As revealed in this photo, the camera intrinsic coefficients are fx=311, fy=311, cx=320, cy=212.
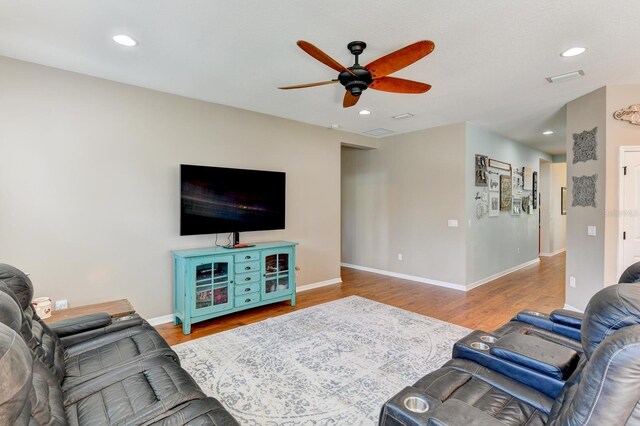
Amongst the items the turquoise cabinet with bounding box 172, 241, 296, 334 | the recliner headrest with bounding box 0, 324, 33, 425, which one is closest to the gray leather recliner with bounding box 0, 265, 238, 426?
the recliner headrest with bounding box 0, 324, 33, 425

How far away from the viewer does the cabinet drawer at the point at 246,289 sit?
151 inches

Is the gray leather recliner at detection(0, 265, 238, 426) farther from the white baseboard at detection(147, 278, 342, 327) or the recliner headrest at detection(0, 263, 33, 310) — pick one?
the white baseboard at detection(147, 278, 342, 327)

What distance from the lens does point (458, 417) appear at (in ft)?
3.73

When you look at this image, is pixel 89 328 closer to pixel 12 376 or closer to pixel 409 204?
pixel 12 376

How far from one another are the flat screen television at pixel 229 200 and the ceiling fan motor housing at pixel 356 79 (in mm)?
2123

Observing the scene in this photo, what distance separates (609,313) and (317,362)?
2.23 meters

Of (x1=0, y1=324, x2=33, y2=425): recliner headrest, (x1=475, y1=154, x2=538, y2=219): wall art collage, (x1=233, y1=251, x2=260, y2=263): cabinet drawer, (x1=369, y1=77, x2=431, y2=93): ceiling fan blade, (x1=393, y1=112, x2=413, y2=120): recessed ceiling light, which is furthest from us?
(x1=475, y1=154, x2=538, y2=219): wall art collage

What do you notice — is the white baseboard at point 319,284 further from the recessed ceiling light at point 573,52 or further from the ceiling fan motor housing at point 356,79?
the recessed ceiling light at point 573,52

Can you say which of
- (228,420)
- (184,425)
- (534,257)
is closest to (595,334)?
(228,420)

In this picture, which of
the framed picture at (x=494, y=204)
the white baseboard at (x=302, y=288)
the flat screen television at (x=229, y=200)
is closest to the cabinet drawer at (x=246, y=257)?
the flat screen television at (x=229, y=200)

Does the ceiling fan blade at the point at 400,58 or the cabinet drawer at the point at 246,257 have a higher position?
the ceiling fan blade at the point at 400,58

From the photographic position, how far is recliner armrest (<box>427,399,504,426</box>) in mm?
1111

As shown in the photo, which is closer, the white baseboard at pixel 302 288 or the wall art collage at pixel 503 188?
the white baseboard at pixel 302 288

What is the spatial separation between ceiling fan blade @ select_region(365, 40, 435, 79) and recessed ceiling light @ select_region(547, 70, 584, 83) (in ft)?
6.92
